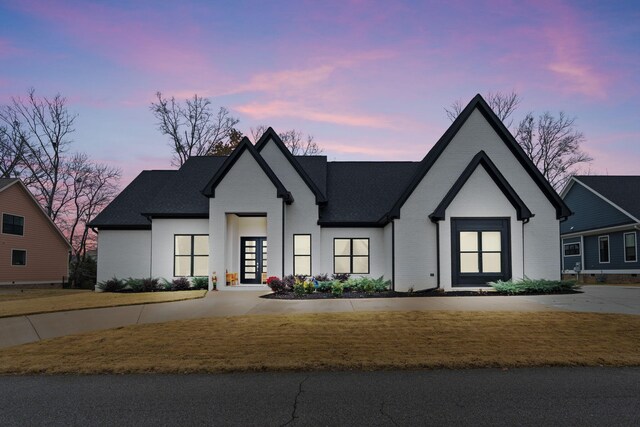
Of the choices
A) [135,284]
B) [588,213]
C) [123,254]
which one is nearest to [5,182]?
[123,254]

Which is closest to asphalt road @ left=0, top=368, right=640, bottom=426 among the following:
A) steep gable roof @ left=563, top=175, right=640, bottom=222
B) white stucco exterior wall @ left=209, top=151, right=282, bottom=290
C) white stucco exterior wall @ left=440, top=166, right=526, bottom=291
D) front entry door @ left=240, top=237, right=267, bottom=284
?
white stucco exterior wall @ left=440, top=166, right=526, bottom=291

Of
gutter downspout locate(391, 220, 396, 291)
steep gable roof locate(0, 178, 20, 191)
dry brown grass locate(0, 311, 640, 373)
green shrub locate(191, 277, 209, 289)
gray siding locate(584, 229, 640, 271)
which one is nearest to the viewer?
dry brown grass locate(0, 311, 640, 373)

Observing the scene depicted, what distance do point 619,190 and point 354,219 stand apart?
2102cm

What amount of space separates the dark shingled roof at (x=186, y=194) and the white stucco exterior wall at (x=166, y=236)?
0.38m

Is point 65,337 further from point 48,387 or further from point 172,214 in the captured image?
point 172,214

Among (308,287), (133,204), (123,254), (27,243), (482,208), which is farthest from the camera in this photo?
(27,243)

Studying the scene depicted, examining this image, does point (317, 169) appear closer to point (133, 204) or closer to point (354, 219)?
point (354, 219)

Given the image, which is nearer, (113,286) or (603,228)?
(113,286)

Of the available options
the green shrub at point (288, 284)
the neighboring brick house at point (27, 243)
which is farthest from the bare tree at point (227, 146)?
the green shrub at point (288, 284)

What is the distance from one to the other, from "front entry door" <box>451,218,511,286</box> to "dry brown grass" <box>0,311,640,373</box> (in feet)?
21.1

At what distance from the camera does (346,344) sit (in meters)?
10.5

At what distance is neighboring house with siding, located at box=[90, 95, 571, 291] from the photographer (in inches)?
784

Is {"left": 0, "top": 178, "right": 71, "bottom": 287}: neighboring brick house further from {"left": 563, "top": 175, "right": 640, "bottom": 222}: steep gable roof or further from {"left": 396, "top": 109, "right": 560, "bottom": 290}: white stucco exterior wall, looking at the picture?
{"left": 563, "top": 175, "right": 640, "bottom": 222}: steep gable roof

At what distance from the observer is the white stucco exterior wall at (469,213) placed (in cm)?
2002
